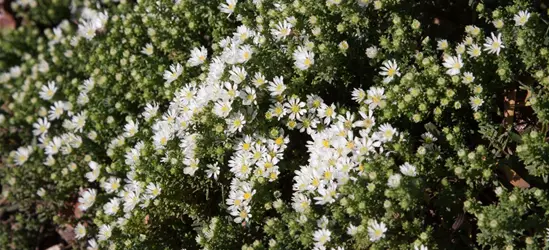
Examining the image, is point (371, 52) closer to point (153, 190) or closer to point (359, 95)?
point (359, 95)

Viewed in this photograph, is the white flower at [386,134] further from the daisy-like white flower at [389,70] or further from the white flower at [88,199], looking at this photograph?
the white flower at [88,199]

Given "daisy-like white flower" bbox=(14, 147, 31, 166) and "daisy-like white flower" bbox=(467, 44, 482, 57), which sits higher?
"daisy-like white flower" bbox=(14, 147, 31, 166)

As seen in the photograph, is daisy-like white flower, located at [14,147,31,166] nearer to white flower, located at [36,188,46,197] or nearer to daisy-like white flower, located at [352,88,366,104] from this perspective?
white flower, located at [36,188,46,197]

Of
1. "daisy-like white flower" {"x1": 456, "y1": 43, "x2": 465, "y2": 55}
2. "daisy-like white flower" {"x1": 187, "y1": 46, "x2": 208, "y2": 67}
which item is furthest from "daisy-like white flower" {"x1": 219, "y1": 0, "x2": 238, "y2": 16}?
"daisy-like white flower" {"x1": 456, "y1": 43, "x2": 465, "y2": 55}

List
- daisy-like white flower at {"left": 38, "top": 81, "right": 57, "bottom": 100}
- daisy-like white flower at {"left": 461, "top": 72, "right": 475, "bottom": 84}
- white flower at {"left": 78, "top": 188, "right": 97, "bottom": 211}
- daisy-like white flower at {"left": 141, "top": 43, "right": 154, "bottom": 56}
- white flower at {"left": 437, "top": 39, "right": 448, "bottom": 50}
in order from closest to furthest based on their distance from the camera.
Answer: daisy-like white flower at {"left": 461, "top": 72, "right": 475, "bottom": 84} → white flower at {"left": 437, "top": 39, "right": 448, "bottom": 50} → white flower at {"left": 78, "top": 188, "right": 97, "bottom": 211} → daisy-like white flower at {"left": 141, "top": 43, "right": 154, "bottom": 56} → daisy-like white flower at {"left": 38, "top": 81, "right": 57, "bottom": 100}

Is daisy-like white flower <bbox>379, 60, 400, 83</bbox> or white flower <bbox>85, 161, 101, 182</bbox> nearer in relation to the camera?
daisy-like white flower <bbox>379, 60, 400, 83</bbox>

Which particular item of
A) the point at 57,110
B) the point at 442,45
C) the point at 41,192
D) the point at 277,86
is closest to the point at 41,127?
the point at 57,110

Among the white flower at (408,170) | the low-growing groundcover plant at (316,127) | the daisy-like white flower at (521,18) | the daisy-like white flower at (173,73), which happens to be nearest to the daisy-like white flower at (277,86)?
the low-growing groundcover plant at (316,127)

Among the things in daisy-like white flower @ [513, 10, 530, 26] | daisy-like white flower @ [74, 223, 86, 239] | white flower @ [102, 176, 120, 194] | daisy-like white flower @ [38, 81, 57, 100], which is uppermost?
daisy-like white flower @ [38, 81, 57, 100]
